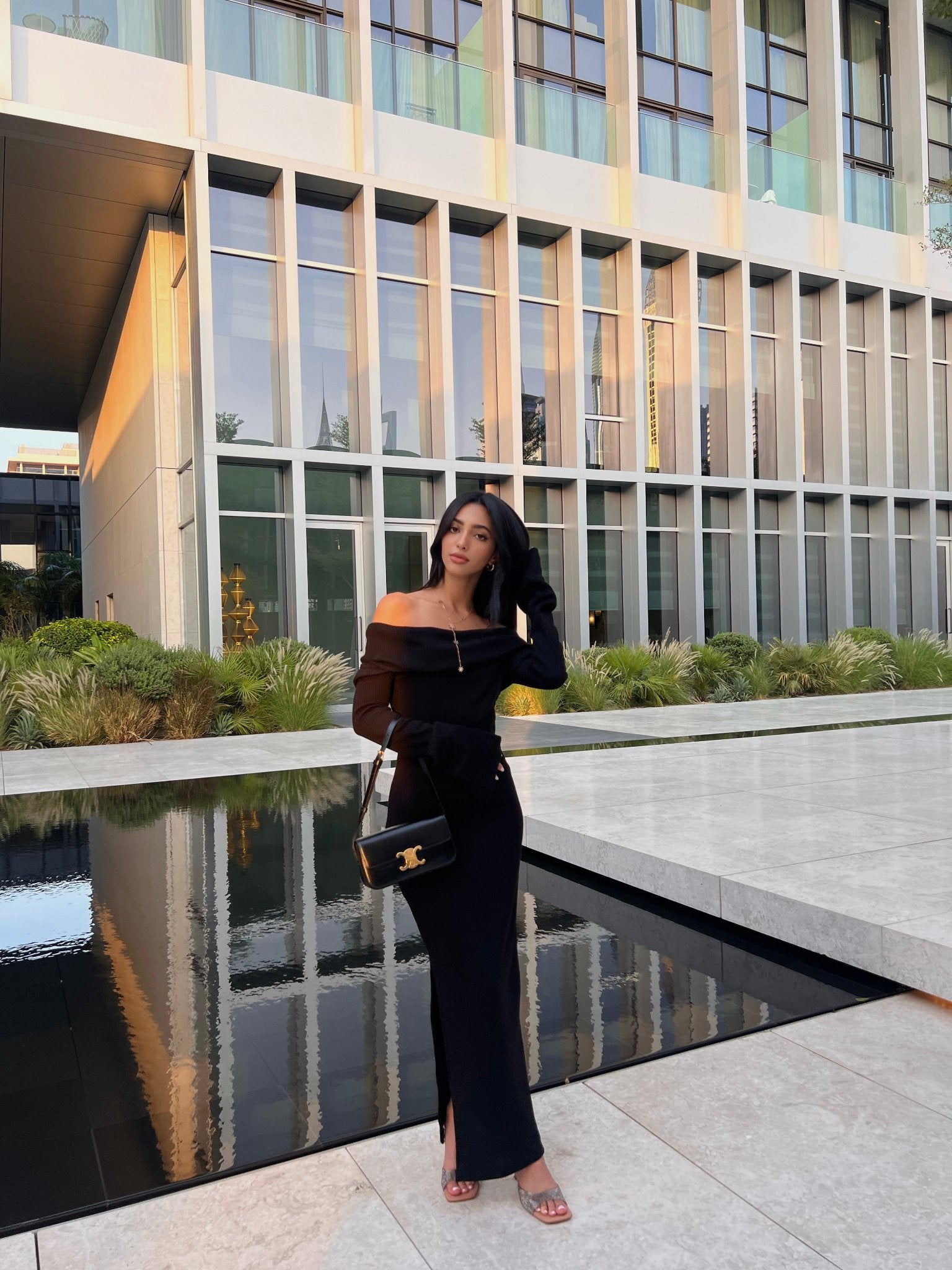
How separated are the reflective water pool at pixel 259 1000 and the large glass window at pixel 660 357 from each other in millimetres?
15678

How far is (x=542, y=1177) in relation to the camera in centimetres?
248

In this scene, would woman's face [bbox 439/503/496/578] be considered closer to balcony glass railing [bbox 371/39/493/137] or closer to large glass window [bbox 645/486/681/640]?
balcony glass railing [bbox 371/39/493/137]

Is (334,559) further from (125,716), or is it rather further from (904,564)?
(904,564)

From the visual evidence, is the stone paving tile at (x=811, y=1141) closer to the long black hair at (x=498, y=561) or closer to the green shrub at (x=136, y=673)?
the long black hair at (x=498, y=561)

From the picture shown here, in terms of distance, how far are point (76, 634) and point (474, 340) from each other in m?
8.73

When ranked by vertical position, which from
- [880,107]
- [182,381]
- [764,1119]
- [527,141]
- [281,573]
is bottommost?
[764,1119]

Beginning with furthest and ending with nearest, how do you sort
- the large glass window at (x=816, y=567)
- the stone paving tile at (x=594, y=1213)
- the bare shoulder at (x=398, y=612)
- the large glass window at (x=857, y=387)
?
the large glass window at (x=857, y=387) < the large glass window at (x=816, y=567) < the bare shoulder at (x=398, y=612) < the stone paving tile at (x=594, y=1213)

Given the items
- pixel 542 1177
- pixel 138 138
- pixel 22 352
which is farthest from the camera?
pixel 22 352

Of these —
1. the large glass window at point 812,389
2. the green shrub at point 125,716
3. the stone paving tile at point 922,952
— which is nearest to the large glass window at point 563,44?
the large glass window at point 812,389

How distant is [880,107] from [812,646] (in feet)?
47.1

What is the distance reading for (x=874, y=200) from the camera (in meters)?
23.0

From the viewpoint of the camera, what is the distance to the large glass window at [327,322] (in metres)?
17.1

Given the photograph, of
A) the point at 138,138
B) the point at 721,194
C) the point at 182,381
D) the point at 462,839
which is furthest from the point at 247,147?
the point at 462,839

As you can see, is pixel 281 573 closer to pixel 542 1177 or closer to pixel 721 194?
pixel 721 194
